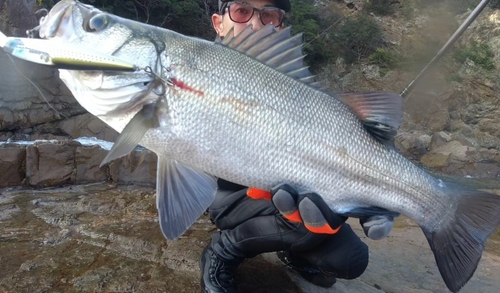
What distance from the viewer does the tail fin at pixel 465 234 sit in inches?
70.6

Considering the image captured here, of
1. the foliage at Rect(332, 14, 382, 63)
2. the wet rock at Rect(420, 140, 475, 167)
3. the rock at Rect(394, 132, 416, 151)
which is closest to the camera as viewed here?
the wet rock at Rect(420, 140, 475, 167)

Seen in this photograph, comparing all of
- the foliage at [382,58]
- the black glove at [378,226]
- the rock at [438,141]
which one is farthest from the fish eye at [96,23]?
the foliage at [382,58]

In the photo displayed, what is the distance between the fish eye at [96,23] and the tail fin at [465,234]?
1.76 meters

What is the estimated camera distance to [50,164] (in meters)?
5.35

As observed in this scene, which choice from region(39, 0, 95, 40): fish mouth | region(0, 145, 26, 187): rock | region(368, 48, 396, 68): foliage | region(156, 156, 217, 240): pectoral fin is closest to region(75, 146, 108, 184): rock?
region(0, 145, 26, 187): rock

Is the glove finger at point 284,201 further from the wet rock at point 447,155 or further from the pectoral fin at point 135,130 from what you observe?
the wet rock at point 447,155

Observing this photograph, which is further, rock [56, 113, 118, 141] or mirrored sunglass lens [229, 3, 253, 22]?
rock [56, 113, 118, 141]

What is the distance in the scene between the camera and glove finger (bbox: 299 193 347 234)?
5.54ft

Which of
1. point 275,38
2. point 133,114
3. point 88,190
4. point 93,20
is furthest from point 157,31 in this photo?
point 88,190

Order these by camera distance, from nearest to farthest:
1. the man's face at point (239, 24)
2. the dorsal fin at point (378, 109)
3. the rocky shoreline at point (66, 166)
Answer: the dorsal fin at point (378, 109)
the man's face at point (239, 24)
the rocky shoreline at point (66, 166)

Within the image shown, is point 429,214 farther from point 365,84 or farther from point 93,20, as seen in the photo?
point 365,84

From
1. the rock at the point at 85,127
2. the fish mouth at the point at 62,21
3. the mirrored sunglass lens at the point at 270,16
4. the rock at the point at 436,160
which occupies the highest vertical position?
the fish mouth at the point at 62,21

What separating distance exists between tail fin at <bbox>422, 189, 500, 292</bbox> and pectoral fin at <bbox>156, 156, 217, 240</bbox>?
1.09m

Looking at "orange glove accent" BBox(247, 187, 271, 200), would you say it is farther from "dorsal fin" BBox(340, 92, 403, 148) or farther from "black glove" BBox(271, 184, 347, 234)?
"dorsal fin" BBox(340, 92, 403, 148)
